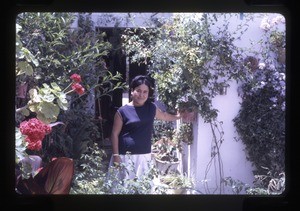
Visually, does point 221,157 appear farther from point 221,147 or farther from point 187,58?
point 187,58

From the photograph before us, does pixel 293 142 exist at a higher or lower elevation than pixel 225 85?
lower

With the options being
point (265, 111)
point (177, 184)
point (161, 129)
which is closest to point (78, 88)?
point (161, 129)

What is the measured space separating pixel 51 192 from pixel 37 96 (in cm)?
34

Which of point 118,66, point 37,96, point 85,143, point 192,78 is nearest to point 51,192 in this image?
point 85,143

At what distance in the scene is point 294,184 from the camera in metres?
1.55

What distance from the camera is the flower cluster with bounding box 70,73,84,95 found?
162 cm

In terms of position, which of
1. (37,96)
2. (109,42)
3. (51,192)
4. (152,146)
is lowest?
(51,192)

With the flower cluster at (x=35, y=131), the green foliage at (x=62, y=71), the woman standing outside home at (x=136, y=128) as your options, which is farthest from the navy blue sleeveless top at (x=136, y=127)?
the flower cluster at (x=35, y=131)

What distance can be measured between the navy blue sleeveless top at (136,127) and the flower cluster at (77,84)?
0.15m

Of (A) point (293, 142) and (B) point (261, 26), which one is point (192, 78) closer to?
(B) point (261, 26)

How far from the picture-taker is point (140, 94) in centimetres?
160

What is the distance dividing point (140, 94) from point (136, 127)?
0.13m

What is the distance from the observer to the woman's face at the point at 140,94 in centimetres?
158

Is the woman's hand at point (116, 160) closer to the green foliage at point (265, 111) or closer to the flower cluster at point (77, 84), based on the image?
the flower cluster at point (77, 84)
